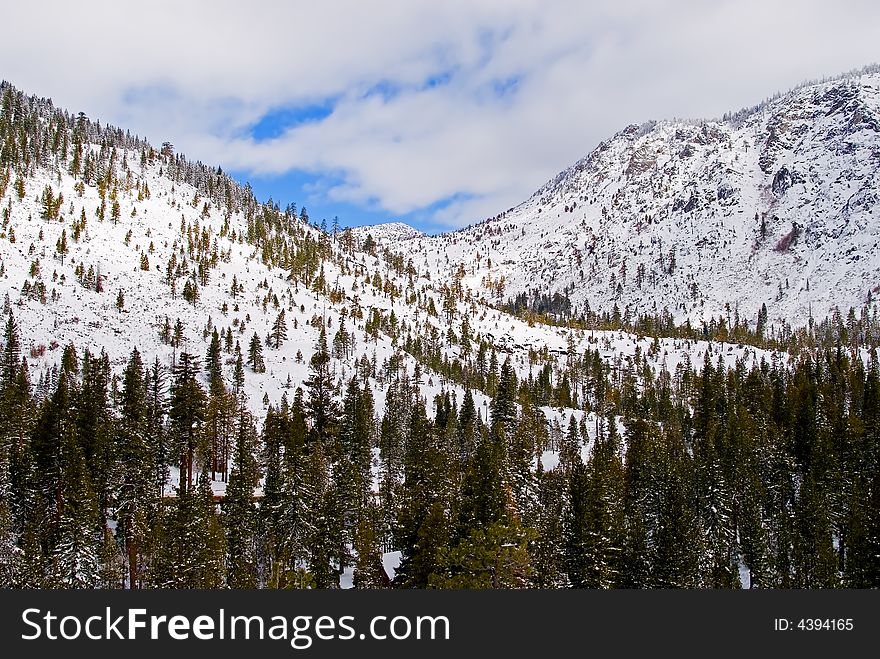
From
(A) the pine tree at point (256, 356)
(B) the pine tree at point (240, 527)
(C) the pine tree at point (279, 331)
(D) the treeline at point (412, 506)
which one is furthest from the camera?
(C) the pine tree at point (279, 331)

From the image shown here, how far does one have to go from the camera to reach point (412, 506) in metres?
51.8

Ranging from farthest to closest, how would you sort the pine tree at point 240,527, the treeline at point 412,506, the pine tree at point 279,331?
the pine tree at point 279,331
the pine tree at point 240,527
the treeline at point 412,506

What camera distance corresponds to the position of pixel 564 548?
5891 centimetres

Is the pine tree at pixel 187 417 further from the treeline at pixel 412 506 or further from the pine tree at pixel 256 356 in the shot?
the pine tree at pixel 256 356

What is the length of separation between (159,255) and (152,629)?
187375 millimetres

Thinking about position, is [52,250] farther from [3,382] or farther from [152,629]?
[152,629]

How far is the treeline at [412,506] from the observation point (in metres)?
47.9

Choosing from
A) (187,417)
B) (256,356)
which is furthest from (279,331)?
(187,417)

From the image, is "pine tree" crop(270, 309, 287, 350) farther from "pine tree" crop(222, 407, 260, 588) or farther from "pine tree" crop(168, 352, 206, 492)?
"pine tree" crop(222, 407, 260, 588)

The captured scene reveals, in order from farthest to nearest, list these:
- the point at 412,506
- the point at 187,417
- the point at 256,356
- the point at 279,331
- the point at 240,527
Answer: the point at 279,331
the point at 256,356
the point at 187,417
the point at 240,527
the point at 412,506

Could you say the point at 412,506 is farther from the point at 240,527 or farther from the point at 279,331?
the point at 279,331

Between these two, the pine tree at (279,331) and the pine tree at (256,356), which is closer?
the pine tree at (256,356)

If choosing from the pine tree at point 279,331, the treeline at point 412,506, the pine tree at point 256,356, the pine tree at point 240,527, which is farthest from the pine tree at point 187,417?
the pine tree at point 279,331

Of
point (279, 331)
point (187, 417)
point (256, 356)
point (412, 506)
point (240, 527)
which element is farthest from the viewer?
point (279, 331)
